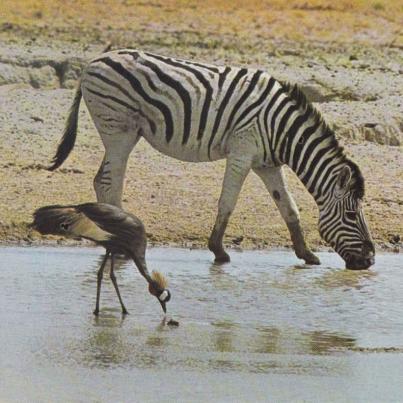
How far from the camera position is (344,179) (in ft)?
37.2

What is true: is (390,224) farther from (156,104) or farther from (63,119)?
(63,119)

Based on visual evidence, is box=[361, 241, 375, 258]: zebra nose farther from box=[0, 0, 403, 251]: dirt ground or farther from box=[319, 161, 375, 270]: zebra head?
box=[0, 0, 403, 251]: dirt ground

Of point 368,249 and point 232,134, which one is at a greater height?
point 232,134

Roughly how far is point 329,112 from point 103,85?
4758 millimetres

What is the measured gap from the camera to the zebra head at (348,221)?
11.2 meters

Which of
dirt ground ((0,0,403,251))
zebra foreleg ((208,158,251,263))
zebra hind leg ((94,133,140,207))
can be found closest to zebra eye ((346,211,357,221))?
zebra foreleg ((208,158,251,263))

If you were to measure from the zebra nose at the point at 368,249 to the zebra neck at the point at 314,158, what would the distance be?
56 cm

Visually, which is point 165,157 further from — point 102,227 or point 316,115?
point 102,227

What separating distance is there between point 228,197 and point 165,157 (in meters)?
2.92

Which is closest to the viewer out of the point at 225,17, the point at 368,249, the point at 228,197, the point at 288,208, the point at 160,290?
the point at 160,290

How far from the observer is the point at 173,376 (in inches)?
254

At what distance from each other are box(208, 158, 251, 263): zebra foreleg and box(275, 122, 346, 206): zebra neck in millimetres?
315

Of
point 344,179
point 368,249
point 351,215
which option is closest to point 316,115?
point 344,179

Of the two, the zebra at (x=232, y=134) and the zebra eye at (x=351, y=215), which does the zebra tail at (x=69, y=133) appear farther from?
the zebra eye at (x=351, y=215)
